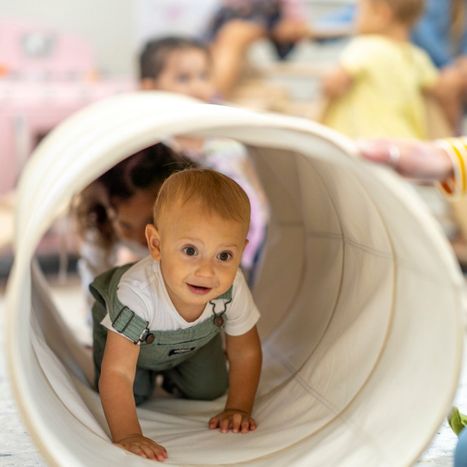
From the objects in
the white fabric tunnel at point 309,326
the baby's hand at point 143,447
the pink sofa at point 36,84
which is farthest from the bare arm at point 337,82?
the baby's hand at point 143,447

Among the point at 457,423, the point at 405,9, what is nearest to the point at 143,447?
the point at 457,423

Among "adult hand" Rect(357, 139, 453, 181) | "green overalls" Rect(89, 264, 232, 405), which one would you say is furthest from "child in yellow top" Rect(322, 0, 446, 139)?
"adult hand" Rect(357, 139, 453, 181)

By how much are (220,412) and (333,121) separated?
166cm

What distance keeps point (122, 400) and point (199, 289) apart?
0.18 m

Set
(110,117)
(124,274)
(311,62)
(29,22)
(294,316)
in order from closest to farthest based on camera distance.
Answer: (110,117) → (124,274) → (294,316) → (29,22) → (311,62)

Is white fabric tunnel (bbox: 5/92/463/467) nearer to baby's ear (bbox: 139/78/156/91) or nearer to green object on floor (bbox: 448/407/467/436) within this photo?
green object on floor (bbox: 448/407/467/436)

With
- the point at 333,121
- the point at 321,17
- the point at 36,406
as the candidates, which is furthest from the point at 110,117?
the point at 321,17

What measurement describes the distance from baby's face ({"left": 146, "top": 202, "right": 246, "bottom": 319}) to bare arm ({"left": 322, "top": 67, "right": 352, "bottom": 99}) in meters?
1.65

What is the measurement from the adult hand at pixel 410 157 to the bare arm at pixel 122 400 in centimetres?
44

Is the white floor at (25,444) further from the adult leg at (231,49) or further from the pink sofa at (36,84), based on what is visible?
the adult leg at (231,49)

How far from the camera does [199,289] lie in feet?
3.79

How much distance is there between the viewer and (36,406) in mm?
929

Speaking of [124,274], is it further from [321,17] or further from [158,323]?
[321,17]

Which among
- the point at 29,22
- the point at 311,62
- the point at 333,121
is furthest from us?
the point at 311,62
